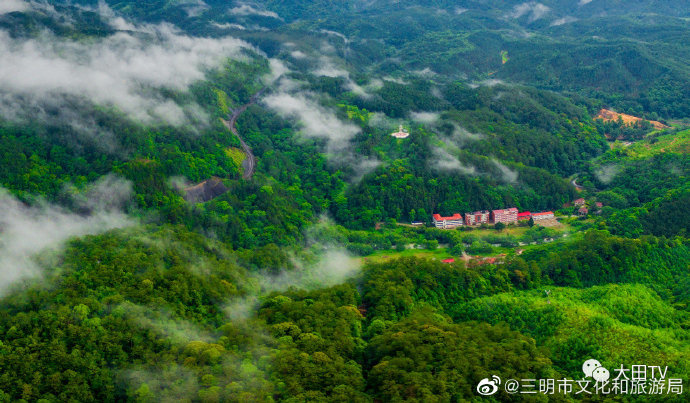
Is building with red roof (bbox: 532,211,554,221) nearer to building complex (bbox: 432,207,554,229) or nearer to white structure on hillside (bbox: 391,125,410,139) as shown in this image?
building complex (bbox: 432,207,554,229)

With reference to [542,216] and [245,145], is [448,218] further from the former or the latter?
[245,145]

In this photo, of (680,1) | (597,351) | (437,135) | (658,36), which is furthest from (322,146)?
(680,1)

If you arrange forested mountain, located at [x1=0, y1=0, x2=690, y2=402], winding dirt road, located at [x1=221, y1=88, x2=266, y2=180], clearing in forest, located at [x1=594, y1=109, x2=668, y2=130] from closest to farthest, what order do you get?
1. forested mountain, located at [x1=0, y1=0, x2=690, y2=402]
2. winding dirt road, located at [x1=221, y1=88, x2=266, y2=180]
3. clearing in forest, located at [x1=594, y1=109, x2=668, y2=130]

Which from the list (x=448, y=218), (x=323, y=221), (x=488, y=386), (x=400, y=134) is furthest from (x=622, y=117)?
(x=488, y=386)

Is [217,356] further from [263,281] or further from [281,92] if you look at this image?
[281,92]

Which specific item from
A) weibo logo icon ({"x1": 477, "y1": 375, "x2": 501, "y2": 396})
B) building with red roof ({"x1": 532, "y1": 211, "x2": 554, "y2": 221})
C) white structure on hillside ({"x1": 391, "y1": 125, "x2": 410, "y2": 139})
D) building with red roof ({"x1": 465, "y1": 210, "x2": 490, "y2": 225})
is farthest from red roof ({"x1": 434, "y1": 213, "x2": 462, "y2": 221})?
weibo logo icon ({"x1": 477, "y1": 375, "x2": 501, "y2": 396})

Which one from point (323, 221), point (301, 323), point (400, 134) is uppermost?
point (400, 134)
